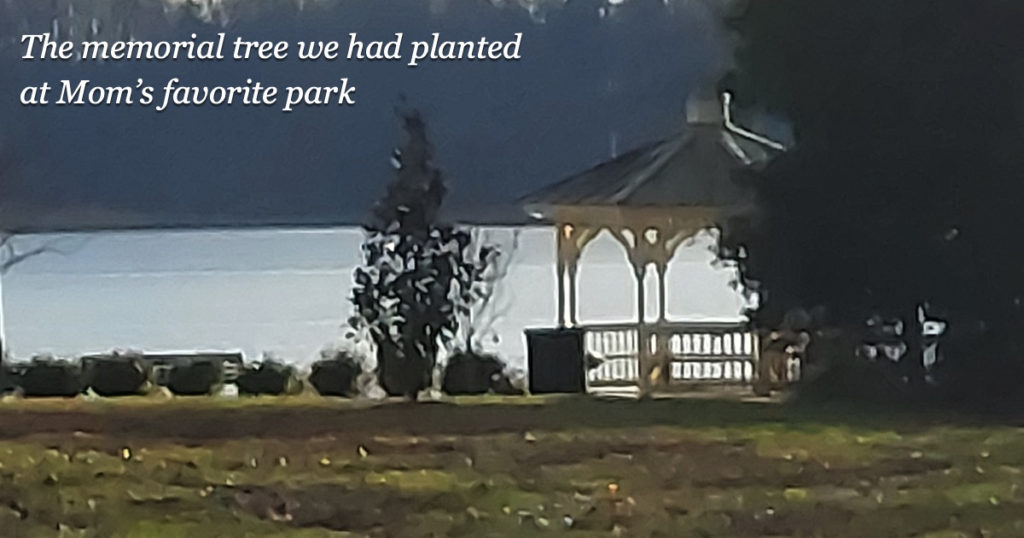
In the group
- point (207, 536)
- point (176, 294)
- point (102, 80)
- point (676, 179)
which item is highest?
point (102, 80)

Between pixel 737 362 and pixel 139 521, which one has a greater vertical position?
pixel 737 362

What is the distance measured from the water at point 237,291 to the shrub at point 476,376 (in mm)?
38

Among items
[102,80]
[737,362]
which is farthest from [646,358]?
[102,80]

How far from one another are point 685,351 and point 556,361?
0.26 metres

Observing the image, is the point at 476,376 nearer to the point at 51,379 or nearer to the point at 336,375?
the point at 336,375

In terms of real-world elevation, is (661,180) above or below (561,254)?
above

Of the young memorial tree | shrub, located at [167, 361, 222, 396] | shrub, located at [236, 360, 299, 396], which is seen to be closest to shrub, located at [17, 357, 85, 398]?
shrub, located at [167, 361, 222, 396]

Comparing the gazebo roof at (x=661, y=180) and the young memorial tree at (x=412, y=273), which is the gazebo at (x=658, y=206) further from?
the young memorial tree at (x=412, y=273)

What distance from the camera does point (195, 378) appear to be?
2877 mm

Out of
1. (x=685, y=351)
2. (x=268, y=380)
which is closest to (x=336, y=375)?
(x=268, y=380)

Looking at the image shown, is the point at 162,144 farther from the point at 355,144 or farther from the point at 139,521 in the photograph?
the point at 139,521

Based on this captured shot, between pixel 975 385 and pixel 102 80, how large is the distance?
6.23 feet

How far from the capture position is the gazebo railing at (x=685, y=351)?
287 centimetres

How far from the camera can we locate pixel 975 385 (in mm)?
2961
